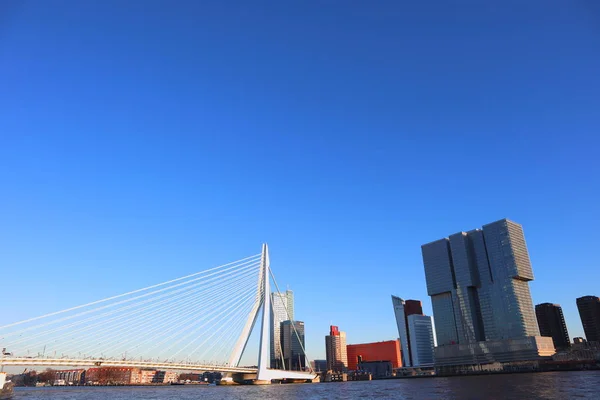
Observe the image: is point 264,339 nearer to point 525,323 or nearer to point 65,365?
point 65,365

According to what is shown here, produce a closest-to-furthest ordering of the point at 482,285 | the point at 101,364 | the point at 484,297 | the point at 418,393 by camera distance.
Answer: the point at 418,393 < the point at 101,364 < the point at 484,297 < the point at 482,285

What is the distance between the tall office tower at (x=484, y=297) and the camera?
157 meters

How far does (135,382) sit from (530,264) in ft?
564

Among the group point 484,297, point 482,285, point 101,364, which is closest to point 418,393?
point 101,364

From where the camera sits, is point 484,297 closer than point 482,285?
Yes

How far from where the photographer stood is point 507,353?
15200 centimetres

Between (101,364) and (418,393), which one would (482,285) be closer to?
(418,393)

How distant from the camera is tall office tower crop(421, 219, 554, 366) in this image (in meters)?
157

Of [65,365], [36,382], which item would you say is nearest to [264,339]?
[65,365]

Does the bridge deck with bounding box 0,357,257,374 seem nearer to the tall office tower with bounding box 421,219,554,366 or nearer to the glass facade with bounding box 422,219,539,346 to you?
the tall office tower with bounding box 421,219,554,366

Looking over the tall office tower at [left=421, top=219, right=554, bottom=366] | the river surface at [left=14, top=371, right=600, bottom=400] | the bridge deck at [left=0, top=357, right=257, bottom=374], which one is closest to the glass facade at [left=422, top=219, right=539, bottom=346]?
the tall office tower at [left=421, top=219, right=554, bottom=366]

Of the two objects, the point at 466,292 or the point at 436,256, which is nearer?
the point at 466,292

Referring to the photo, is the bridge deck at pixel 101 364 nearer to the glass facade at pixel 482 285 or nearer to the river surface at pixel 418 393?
the river surface at pixel 418 393

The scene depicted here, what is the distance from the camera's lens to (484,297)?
170m
